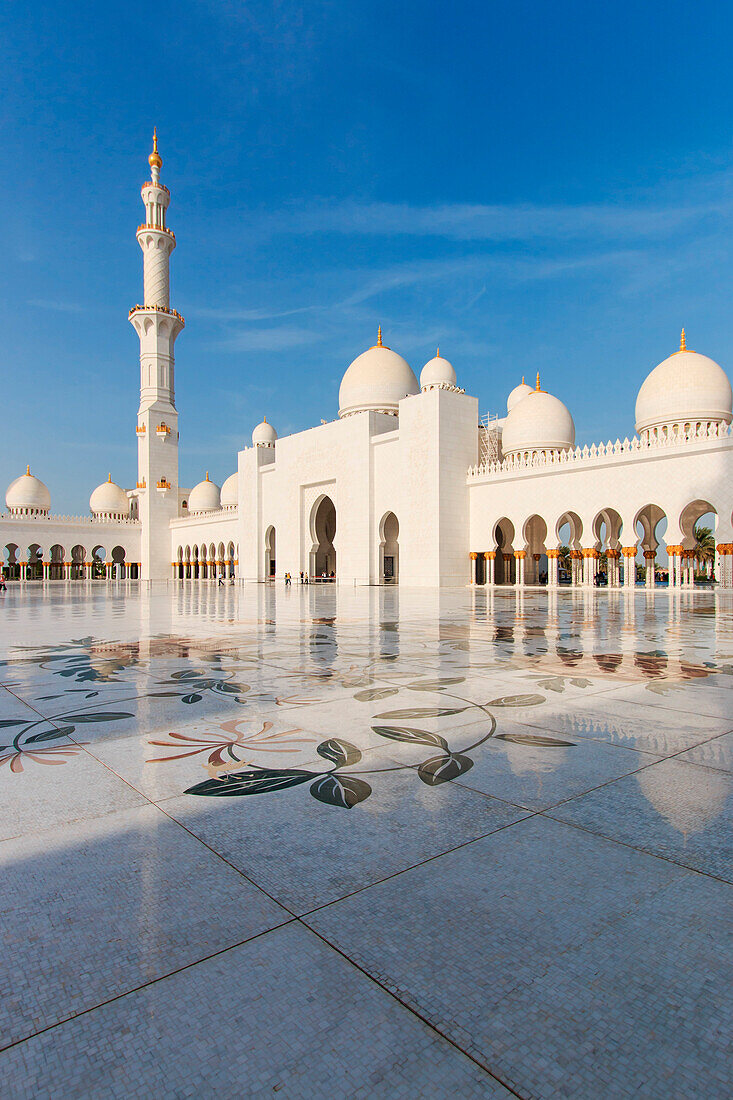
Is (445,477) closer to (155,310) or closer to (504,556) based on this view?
(504,556)

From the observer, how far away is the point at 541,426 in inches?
869

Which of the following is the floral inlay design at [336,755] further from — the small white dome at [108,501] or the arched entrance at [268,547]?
the small white dome at [108,501]

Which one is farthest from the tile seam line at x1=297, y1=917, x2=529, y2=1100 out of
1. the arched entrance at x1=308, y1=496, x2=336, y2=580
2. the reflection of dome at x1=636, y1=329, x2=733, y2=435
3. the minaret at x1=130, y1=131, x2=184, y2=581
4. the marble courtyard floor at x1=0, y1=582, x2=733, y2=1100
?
the minaret at x1=130, y1=131, x2=184, y2=581

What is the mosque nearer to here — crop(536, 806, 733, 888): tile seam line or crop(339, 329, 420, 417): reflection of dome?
crop(339, 329, 420, 417): reflection of dome

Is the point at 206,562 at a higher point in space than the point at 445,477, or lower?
lower

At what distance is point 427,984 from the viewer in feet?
3.32

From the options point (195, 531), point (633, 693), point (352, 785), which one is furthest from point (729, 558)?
point (195, 531)

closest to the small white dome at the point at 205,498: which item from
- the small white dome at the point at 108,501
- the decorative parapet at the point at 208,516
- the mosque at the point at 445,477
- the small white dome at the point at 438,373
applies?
the decorative parapet at the point at 208,516

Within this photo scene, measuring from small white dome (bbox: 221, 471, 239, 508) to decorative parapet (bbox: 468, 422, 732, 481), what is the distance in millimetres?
20027

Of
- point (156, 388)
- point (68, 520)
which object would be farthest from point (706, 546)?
point (68, 520)

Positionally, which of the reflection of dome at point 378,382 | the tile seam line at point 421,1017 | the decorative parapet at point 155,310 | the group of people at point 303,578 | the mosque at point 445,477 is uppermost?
the decorative parapet at point 155,310

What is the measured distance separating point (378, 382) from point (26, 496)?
26.6m

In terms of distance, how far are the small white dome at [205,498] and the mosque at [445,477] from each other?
160 inches

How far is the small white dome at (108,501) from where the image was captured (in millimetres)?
44281
